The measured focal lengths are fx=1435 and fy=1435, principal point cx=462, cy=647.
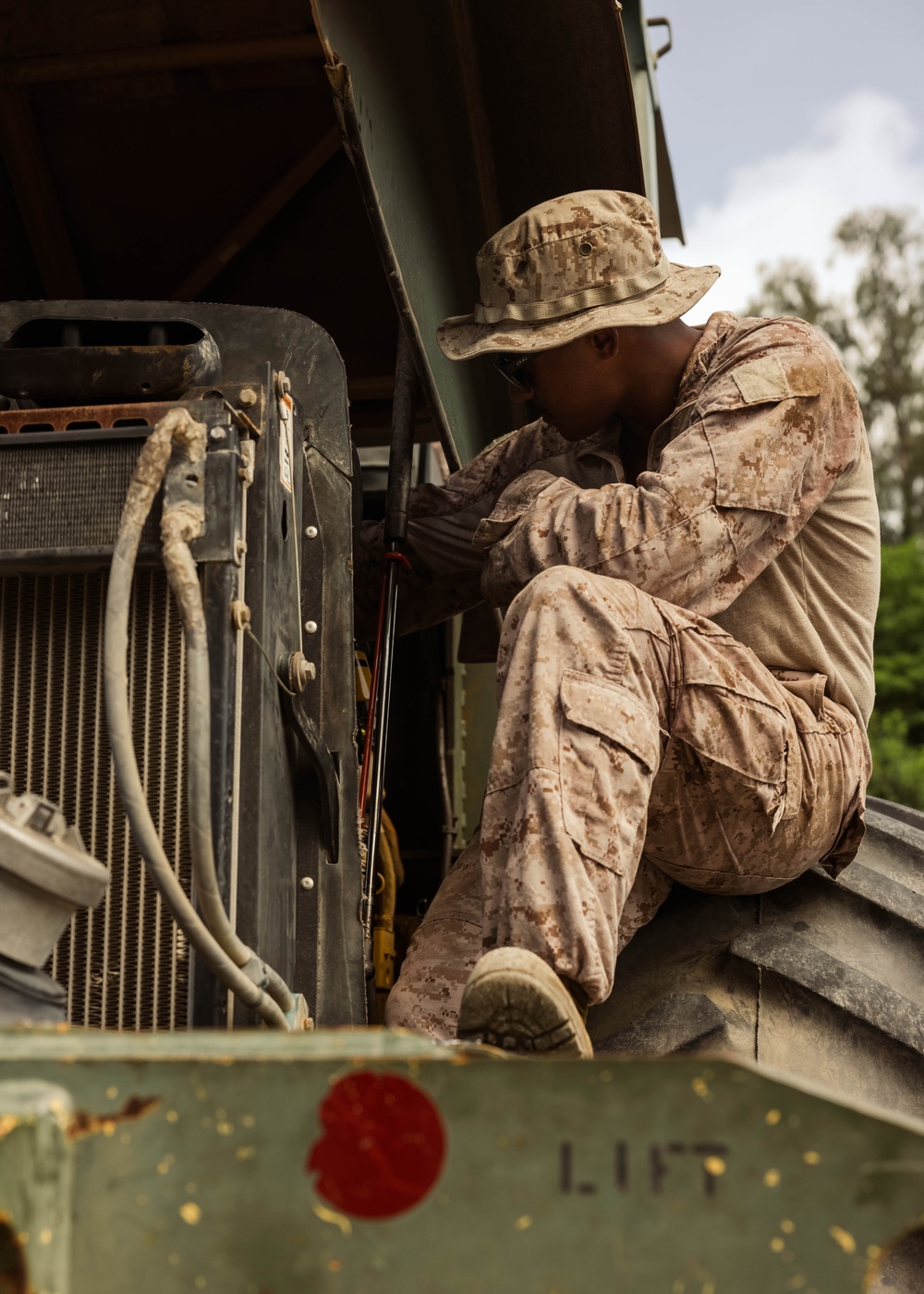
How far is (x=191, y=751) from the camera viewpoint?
1587mm

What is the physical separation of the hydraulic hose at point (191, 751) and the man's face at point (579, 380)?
3.38 ft

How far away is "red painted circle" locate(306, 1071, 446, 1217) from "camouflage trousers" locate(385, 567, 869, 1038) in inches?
30.0

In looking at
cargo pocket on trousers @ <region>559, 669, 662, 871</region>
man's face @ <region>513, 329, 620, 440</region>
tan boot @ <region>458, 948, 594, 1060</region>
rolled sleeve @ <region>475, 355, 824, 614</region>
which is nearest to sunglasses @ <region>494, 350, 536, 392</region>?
man's face @ <region>513, 329, 620, 440</region>

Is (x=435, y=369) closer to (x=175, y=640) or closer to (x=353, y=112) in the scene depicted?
(x=353, y=112)

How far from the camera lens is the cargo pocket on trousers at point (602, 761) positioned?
6.17 feet

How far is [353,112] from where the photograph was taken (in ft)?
7.13

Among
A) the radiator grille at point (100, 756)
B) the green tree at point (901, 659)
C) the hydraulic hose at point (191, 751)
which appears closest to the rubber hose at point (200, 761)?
the hydraulic hose at point (191, 751)

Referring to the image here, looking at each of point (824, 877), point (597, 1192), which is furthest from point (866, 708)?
point (597, 1192)

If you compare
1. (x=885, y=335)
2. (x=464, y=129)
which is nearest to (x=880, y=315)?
(x=885, y=335)

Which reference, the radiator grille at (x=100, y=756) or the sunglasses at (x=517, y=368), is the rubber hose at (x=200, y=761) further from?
the sunglasses at (x=517, y=368)

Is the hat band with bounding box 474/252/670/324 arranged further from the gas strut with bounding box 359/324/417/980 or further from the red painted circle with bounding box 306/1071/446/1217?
the red painted circle with bounding box 306/1071/446/1217

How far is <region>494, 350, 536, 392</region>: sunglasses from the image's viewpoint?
103 inches

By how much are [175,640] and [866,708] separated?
1390mm

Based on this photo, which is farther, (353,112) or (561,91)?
(561,91)
